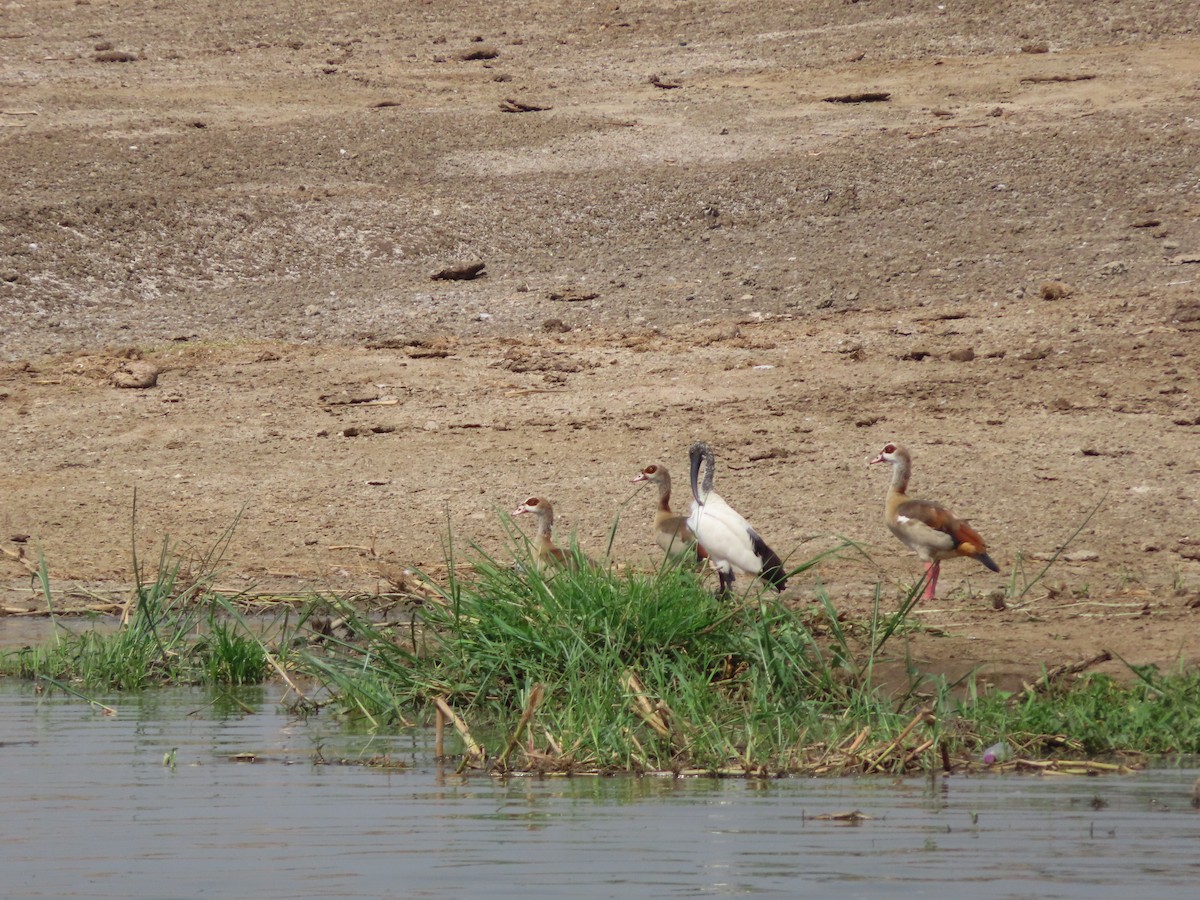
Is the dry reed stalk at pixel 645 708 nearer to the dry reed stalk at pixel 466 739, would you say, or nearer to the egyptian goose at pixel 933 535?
the dry reed stalk at pixel 466 739

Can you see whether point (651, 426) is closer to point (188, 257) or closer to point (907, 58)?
point (188, 257)

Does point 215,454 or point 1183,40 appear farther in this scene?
point 1183,40

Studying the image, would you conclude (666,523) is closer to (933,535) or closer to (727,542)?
(727,542)

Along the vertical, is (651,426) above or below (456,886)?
above

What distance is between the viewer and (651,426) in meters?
12.8

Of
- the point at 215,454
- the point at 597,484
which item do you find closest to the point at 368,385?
the point at 215,454

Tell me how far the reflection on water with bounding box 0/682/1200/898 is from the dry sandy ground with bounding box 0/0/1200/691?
72.8 inches

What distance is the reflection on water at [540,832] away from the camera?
5.10 meters

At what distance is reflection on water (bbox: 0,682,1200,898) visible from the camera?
5098 mm

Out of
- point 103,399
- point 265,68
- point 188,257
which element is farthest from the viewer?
point 265,68

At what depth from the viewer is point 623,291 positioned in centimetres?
1619

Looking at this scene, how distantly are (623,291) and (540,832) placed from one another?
35.3 feet

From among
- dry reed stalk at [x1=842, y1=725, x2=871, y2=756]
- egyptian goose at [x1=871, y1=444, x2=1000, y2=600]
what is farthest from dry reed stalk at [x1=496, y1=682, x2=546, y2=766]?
egyptian goose at [x1=871, y1=444, x2=1000, y2=600]

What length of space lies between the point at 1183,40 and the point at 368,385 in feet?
40.3
